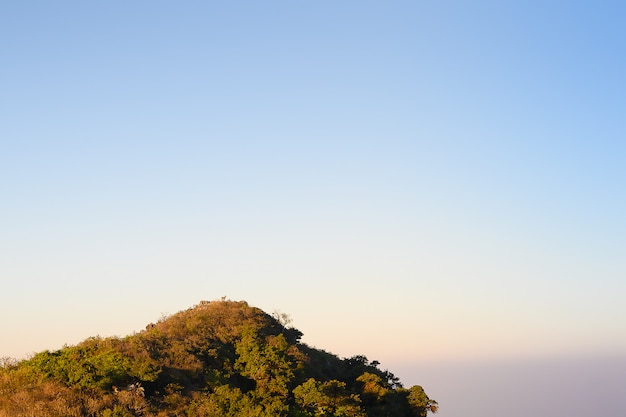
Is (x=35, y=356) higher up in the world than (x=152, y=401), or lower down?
higher up

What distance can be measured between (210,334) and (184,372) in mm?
12066

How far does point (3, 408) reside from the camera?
100 ft

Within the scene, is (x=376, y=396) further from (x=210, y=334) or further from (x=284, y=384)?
(x=210, y=334)

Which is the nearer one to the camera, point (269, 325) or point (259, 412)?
point (259, 412)

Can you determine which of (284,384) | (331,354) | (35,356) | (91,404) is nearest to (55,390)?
(91,404)

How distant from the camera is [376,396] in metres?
51.6

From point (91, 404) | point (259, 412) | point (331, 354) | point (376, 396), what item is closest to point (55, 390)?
point (91, 404)

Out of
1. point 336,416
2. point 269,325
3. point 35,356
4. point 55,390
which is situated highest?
point 269,325

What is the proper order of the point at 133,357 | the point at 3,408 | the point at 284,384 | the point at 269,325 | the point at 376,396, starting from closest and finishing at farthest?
the point at 3,408
the point at 133,357
the point at 284,384
the point at 376,396
the point at 269,325

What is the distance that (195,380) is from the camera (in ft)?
138

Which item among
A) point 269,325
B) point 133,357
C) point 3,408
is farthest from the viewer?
point 269,325

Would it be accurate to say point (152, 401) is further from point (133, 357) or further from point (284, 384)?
point (284, 384)

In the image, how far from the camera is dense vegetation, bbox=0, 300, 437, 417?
110ft

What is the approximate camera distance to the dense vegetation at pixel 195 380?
3356 cm
